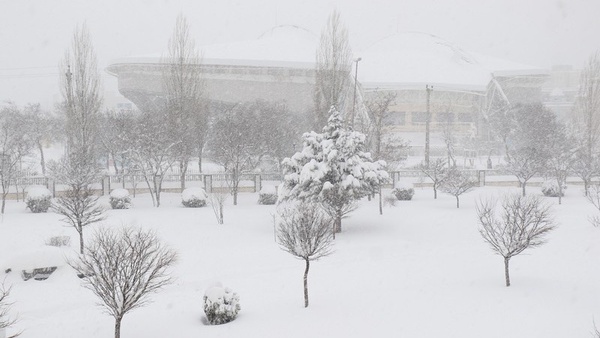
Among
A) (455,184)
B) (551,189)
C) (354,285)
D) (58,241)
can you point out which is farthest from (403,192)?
(58,241)

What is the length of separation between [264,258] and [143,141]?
1545cm

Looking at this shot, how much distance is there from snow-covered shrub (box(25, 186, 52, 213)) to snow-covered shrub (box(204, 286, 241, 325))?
1847 cm

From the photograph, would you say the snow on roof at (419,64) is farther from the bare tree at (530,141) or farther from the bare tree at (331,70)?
the bare tree at (331,70)

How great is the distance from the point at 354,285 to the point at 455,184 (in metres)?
16.4

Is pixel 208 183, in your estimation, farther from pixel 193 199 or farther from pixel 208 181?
pixel 193 199

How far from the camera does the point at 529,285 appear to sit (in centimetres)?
1488

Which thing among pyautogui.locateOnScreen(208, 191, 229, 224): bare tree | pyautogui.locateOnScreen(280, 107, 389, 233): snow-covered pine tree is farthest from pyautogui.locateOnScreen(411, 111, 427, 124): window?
pyautogui.locateOnScreen(280, 107, 389, 233): snow-covered pine tree

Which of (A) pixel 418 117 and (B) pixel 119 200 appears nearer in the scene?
(B) pixel 119 200

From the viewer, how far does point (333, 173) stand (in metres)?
22.3

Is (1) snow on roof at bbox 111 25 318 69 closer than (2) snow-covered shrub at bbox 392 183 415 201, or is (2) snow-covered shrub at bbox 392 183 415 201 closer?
(2) snow-covered shrub at bbox 392 183 415 201

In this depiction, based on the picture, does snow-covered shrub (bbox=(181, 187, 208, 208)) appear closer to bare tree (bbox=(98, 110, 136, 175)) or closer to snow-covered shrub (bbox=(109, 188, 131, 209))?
snow-covered shrub (bbox=(109, 188, 131, 209))

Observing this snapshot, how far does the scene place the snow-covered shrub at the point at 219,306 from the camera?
40.4ft

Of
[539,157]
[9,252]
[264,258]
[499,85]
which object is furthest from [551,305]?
[499,85]

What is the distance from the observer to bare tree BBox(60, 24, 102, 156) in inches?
1355
